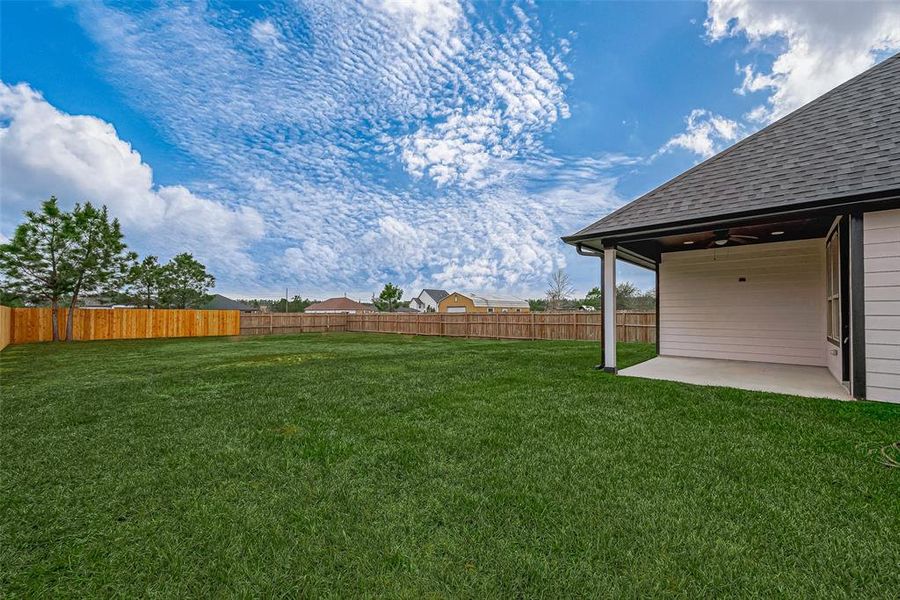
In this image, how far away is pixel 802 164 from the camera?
16.3 feet

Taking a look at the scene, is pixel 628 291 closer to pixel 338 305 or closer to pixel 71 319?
pixel 71 319

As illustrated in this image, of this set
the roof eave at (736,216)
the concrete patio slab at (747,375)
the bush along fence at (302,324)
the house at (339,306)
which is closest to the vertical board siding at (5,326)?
the bush along fence at (302,324)

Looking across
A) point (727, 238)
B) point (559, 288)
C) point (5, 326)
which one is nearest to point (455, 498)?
point (727, 238)

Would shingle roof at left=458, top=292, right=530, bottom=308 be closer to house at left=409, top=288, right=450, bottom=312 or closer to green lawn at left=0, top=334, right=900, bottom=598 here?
house at left=409, top=288, right=450, bottom=312

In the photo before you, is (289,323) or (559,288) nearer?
(289,323)

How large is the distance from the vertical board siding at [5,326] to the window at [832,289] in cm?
2014

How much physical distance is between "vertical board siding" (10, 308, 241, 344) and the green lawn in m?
14.4

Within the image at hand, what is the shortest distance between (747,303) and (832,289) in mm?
1539

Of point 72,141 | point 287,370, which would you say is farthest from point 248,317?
point 287,370

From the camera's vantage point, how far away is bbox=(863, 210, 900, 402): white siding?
3.97 metres

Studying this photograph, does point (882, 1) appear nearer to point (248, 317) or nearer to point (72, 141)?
point (72, 141)

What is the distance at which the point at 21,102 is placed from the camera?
809 centimetres

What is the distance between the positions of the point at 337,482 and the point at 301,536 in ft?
1.93

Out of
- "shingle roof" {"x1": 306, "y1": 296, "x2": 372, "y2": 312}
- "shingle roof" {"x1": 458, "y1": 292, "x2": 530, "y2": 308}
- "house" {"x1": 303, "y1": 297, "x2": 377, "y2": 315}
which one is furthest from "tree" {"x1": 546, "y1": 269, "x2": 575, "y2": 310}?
"shingle roof" {"x1": 306, "y1": 296, "x2": 372, "y2": 312}
